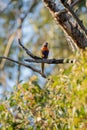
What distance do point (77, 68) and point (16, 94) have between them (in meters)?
0.76

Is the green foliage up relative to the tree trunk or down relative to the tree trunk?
down

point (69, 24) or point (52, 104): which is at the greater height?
point (69, 24)

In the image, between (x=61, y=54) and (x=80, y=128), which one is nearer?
(x=80, y=128)

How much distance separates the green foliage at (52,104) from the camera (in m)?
3.51

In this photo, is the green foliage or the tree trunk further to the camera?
the tree trunk

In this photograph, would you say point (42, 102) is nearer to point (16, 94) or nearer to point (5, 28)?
point (16, 94)

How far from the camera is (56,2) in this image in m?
4.52

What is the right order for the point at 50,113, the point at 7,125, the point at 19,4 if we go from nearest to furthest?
the point at 50,113 → the point at 7,125 → the point at 19,4

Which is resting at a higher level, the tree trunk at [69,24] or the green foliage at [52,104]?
the tree trunk at [69,24]

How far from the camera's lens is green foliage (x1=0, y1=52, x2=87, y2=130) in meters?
3.51

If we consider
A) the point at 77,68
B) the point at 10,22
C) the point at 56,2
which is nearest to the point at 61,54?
the point at 10,22

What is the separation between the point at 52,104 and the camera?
4043mm

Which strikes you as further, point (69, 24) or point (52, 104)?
point (69, 24)

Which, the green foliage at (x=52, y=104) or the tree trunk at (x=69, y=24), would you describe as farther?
the tree trunk at (x=69, y=24)
